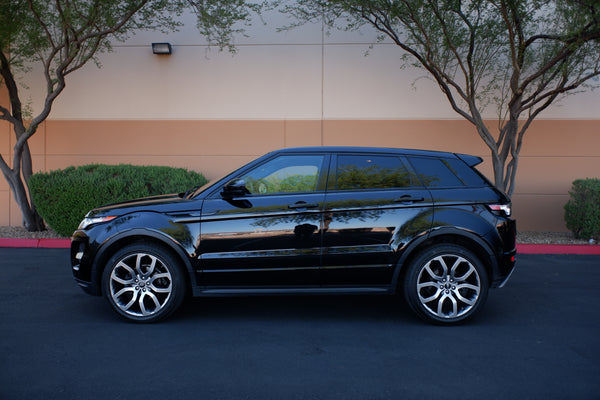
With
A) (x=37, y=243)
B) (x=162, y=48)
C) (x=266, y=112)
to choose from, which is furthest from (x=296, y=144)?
(x=37, y=243)

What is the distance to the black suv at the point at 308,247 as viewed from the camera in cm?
472

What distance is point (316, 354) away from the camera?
13.2 ft

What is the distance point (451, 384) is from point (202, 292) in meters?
2.39

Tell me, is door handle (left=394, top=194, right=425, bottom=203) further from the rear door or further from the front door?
the front door

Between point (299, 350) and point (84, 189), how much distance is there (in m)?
6.53

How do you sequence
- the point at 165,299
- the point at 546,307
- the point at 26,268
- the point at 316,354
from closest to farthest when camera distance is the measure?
the point at 316,354 → the point at 165,299 → the point at 546,307 → the point at 26,268

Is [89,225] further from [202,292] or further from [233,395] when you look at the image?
[233,395]

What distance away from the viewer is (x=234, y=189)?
473 cm

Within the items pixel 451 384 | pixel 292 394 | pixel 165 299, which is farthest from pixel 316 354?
pixel 165 299

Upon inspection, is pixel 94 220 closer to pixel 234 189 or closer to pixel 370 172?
pixel 234 189

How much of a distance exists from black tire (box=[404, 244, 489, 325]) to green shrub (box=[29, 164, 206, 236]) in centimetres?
583

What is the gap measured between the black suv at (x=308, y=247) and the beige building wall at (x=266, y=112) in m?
6.40

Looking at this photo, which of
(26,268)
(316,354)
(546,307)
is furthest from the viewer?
(26,268)

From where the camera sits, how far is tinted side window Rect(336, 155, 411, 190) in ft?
16.2
